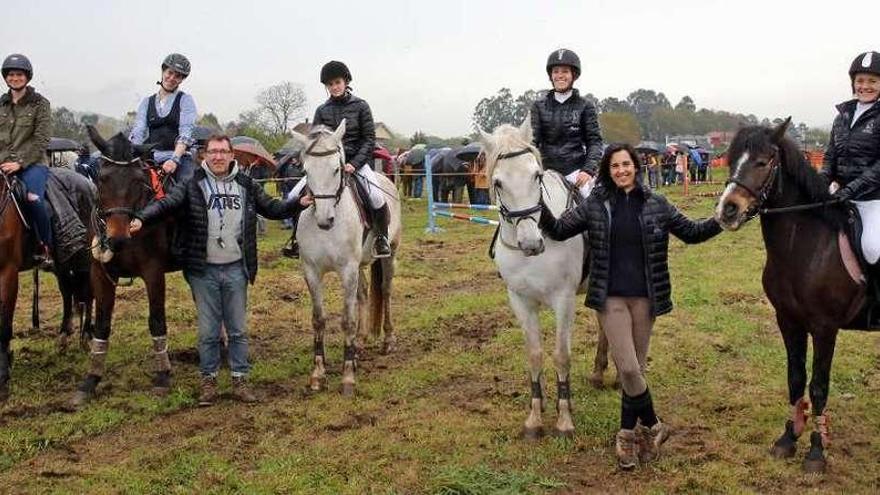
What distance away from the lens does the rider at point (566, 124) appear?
6.15 meters

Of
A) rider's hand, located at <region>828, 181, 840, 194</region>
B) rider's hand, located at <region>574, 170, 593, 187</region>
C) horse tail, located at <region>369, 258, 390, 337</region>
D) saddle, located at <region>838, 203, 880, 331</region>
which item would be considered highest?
rider's hand, located at <region>574, 170, 593, 187</region>

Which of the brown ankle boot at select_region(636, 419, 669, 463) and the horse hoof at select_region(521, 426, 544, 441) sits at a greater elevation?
the brown ankle boot at select_region(636, 419, 669, 463)

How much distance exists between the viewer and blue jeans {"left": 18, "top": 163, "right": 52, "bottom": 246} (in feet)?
21.7

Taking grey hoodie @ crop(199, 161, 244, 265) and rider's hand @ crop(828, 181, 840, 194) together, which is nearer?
rider's hand @ crop(828, 181, 840, 194)

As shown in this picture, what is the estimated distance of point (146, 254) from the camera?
6.38m

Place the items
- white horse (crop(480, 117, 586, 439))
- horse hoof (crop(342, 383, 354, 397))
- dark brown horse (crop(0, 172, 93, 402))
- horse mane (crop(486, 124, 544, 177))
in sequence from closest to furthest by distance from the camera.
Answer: white horse (crop(480, 117, 586, 439)), horse mane (crop(486, 124, 544, 177)), dark brown horse (crop(0, 172, 93, 402)), horse hoof (crop(342, 383, 354, 397))

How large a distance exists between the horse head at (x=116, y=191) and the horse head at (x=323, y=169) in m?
1.36

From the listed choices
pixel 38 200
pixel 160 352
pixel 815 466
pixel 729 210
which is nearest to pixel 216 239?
pixel 160 352

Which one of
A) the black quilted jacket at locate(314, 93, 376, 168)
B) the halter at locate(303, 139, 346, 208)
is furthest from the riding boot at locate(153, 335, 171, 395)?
the black quilted jacket at locate(314, 93, 376, 168)

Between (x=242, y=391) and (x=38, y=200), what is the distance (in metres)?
2.57

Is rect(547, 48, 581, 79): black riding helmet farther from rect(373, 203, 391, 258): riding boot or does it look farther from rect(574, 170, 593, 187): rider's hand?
rect(373, 203, 391, 258): riding boot

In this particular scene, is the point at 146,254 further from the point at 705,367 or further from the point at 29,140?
the point at 705,367

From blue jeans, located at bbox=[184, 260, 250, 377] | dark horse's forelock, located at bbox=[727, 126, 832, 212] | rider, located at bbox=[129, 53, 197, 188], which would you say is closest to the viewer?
dark horse's forelock, located at bbox=[727, 126, 832, 212]

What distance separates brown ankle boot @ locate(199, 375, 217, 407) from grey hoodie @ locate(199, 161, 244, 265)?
1.06 meters
